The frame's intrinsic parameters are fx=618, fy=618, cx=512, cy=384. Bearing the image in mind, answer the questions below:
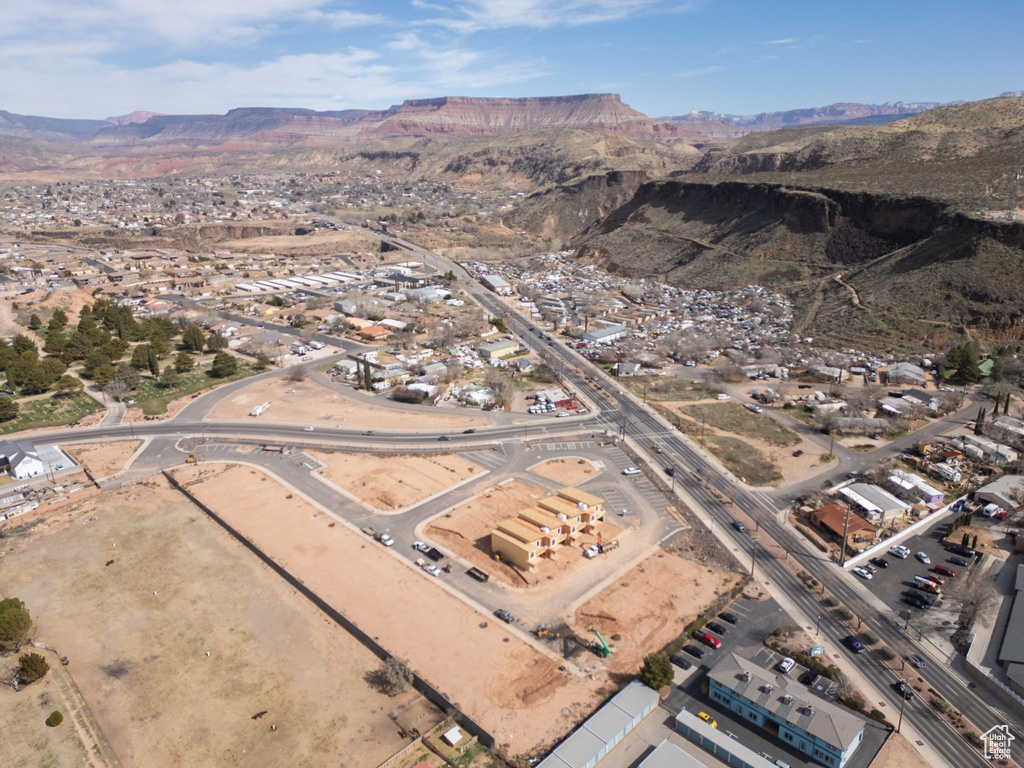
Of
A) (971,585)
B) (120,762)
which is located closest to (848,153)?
(971,585)

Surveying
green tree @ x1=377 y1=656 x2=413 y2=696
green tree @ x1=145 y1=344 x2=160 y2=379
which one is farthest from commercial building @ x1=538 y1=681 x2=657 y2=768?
green tree @ x1=145 y1=344 x2=160 y2=379

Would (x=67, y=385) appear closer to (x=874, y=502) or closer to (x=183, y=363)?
(x=183, y=363)

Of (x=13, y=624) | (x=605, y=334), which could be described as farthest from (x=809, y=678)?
(x=605, y=334)

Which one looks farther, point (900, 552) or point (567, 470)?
point (567, 470)

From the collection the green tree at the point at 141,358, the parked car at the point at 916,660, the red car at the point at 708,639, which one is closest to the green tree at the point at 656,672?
the red car at the point at 708,639

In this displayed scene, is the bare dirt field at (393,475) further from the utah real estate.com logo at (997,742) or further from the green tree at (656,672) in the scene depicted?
the utah real estate.com logo at (997,742)

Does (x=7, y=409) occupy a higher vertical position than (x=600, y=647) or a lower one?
higher

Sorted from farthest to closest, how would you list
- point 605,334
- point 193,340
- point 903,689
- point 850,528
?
point 605,334
point 193,340
point 850,528
point 903,689
